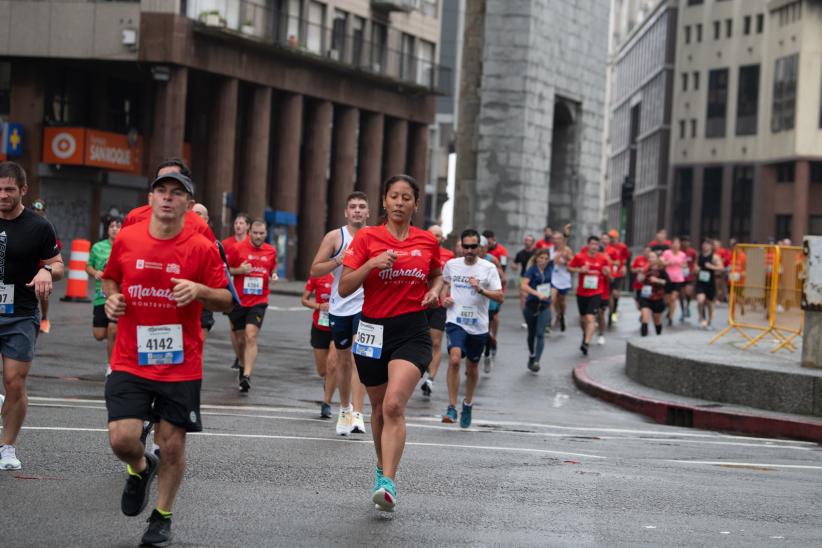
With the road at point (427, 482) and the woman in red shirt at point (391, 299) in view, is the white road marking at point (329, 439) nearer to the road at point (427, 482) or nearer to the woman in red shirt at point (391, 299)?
the road at point (427, 482)

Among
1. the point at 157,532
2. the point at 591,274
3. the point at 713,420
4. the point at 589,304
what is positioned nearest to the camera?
the point at 157,532

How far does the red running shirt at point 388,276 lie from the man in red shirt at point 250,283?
24.3 ft

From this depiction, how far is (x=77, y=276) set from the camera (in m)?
29.0

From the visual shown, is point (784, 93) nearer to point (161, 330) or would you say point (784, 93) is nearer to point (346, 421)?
point (346, 421)

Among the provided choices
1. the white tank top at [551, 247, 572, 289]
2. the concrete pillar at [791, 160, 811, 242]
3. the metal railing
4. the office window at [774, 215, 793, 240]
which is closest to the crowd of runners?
the white tank top at [551, 247, 572, 289]

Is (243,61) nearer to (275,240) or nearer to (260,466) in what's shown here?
(275,240)

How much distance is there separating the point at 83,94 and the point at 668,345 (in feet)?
96.6

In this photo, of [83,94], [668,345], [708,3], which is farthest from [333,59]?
[708,3]

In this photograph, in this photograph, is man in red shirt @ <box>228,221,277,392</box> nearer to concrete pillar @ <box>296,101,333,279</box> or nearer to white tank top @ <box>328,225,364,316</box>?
white tank top @ <box>328,225,364,316</box>

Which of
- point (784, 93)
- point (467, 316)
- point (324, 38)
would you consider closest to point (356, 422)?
point (467, 316)

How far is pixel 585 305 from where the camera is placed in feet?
82.6

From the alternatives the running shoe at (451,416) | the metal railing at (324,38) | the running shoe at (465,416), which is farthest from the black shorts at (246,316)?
the metal railing at (324,38)

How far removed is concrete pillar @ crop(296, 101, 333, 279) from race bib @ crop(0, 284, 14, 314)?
43.1m

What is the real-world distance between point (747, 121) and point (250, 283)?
75.6m
